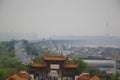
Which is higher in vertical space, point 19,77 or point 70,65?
point 70,65

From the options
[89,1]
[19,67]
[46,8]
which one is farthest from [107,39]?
[19,67]

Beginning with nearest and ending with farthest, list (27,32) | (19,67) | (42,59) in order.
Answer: (19,67) → (42,59) → (27,32)

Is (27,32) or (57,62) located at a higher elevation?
(27,32)

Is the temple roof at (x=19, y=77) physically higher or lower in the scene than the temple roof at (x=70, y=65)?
lower

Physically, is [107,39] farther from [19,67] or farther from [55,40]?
[19,67]

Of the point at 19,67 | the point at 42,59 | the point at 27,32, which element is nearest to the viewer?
the point at 19,67

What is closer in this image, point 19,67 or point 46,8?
point 19,67

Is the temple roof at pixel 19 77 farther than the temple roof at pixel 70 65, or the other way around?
the temple roof at pixel 70 65

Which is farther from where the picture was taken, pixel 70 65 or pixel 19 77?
pixel 70 65

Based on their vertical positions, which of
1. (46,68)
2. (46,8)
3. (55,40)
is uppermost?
(46,8)

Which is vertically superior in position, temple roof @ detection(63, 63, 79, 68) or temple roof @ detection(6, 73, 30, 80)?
temple roof @ detection(63, 63, 79, 68)

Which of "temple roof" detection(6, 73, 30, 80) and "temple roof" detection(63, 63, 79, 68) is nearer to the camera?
"temple roof" detection(6, 73, 30, 80)
